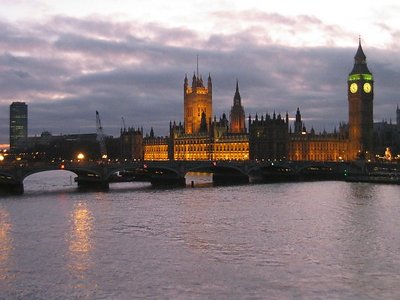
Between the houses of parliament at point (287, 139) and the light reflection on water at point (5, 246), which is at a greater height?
the houses of parliament at point (287, 139)

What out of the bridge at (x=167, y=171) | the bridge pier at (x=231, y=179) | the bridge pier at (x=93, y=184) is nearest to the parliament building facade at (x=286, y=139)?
the bridge at (x=167, y=171)

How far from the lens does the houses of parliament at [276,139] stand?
124125 millimetres

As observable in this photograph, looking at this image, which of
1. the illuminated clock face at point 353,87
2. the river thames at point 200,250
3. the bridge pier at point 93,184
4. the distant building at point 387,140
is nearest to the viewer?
the river thames at point 200,250

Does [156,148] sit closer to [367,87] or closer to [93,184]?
[367,87]

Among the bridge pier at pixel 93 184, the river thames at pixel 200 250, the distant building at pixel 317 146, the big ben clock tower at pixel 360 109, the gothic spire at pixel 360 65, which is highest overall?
the gothic spire at pixel 360 65

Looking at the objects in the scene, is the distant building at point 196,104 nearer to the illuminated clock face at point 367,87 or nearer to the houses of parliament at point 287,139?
the houses of parliament at point 287,139

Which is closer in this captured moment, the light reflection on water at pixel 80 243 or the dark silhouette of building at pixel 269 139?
the light reflection on water at pixel 80 243

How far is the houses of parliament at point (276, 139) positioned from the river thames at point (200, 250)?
236 ft

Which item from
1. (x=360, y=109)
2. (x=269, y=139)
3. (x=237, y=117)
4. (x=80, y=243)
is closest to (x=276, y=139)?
(x=269, y=139)

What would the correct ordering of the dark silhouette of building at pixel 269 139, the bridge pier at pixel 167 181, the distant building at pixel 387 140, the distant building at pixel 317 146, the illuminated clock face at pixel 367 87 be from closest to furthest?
the bridge pier at pixel 167 181
the dark silhouette of building at pixel 269 139
the distant building at pixel 317 146
the illuminated clock face at pixel 367 87
the distant building at pixel 387 140

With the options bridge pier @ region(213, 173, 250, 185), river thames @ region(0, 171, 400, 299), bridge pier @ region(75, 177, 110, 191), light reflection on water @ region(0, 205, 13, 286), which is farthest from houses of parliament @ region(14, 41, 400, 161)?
light reflection on water @ region(0, 205, 13, 286)

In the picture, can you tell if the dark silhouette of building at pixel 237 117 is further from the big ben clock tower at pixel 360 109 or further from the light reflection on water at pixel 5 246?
the light reflection on water at pixel 5 246

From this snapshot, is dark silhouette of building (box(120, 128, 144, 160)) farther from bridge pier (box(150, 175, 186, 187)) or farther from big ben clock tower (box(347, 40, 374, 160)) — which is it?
bridge pier (box(150, 175, 186, 187))

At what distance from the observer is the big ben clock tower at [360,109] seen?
127000 millimetres
